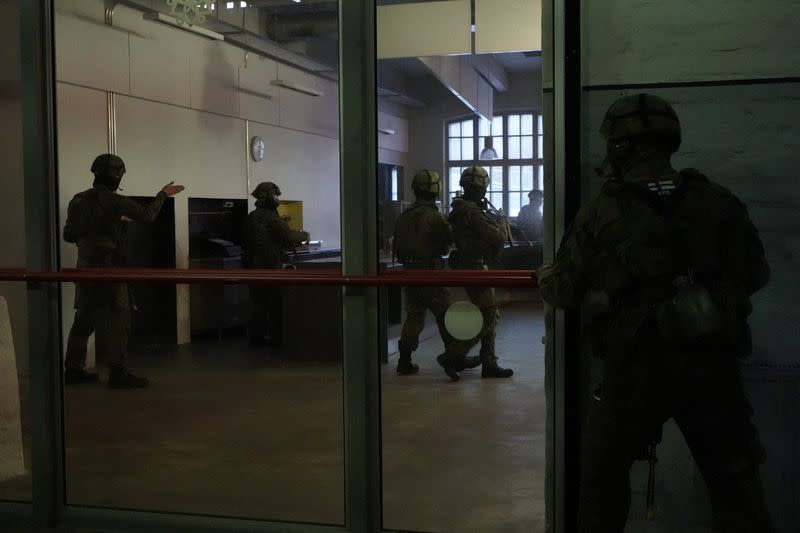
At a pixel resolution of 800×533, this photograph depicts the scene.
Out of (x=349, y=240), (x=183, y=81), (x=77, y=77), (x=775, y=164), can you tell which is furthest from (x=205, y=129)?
(x=775, y=164)

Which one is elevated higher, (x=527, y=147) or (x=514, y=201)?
(x=527, y=147)

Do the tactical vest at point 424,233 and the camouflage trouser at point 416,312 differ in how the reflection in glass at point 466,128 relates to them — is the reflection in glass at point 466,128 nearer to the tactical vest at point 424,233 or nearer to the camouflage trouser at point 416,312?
the camouflage trouser at point 416,312

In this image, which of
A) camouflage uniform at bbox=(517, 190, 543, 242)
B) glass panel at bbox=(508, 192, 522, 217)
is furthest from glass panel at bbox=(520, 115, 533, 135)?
camouflage uniform at bbox=(517, 190, 543, 242)

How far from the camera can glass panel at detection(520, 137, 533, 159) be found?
46.1 feet

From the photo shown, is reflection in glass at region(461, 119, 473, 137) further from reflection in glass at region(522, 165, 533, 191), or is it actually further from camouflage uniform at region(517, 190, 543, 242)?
camouflage uniform at region(517, 190, 543, 242)

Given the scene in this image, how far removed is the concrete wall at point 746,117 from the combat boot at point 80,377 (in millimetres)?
4795

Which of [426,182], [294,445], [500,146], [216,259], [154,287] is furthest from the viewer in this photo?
[500,146]

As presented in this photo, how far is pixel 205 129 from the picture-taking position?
8992 mm

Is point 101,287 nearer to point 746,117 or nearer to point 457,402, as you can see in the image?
point 457,402

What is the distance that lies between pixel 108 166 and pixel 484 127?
9.12 m

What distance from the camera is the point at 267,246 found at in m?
8.55

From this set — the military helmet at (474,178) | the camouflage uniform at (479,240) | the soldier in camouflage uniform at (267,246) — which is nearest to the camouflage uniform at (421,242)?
the camouflage uniform at (479,240)

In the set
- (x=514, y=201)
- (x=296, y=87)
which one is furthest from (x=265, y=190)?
(x=514, y=201)

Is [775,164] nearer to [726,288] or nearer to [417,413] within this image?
[726,288]
